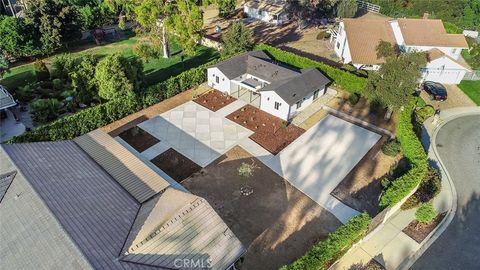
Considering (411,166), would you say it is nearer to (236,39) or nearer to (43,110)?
(236,39)

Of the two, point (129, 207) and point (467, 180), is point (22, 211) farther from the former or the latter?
point (467, 180)

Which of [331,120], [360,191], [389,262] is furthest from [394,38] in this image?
[389,262]

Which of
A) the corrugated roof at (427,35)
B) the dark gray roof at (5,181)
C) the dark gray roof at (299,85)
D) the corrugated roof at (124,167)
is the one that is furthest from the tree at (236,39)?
the dark gray roof at (5,181)

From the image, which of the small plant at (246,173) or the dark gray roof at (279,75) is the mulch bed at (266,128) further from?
the small plant at (246,173)

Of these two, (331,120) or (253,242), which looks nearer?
(253,242)

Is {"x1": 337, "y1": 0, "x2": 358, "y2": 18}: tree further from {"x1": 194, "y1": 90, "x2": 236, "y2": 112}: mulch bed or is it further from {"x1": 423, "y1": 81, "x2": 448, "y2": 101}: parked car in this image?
{"x1": 194, "y1": 90, "x2": 236, "y2": 112}: mulch bed

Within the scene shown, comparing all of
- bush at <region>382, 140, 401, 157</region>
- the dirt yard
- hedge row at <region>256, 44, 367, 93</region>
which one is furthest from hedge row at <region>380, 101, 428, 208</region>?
hedge row at <region>256, 44, 367, 93</region>
